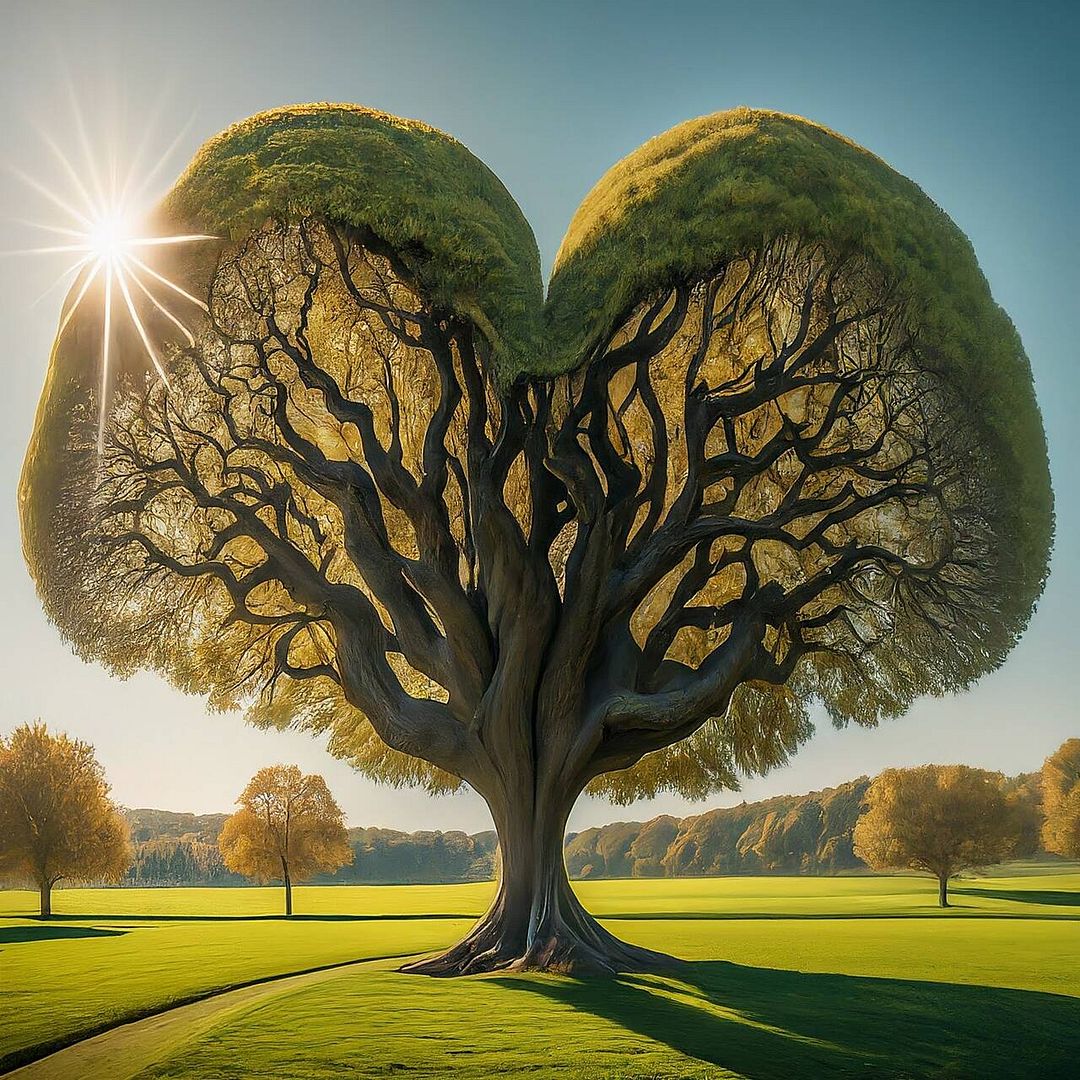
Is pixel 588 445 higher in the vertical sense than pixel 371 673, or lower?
higher

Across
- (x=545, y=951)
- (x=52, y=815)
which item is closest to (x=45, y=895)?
(x=52, y=815)

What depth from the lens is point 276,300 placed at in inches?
731

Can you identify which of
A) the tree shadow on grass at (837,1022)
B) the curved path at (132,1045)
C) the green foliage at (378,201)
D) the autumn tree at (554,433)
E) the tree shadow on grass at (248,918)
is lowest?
the tree shadow on grass at (248,918)

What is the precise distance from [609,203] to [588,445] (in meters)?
4.50

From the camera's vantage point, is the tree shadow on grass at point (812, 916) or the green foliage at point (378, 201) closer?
the green foliage at point (378, 201)

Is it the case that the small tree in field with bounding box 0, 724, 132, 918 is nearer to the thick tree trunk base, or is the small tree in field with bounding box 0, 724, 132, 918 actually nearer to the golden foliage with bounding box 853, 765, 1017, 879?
the thick tree trunk base

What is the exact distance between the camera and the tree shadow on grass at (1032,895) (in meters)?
44.2

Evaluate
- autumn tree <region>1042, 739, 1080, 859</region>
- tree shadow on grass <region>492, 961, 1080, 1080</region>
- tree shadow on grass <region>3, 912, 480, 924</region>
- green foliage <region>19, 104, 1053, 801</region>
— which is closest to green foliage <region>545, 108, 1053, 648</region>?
green foliage <region>19, 104, 1053, 801</region>

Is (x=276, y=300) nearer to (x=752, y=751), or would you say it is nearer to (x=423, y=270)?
(x=423, y=270)

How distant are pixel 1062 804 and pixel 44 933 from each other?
5108 centimetres

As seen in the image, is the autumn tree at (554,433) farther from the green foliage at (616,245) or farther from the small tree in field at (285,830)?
the small tree in field at (285,830)

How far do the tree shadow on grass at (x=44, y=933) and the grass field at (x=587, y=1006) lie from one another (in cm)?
23

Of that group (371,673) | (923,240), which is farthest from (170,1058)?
(923,240)

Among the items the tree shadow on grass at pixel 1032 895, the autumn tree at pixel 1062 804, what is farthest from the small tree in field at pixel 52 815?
the autumn tree at pixel 1062 804
